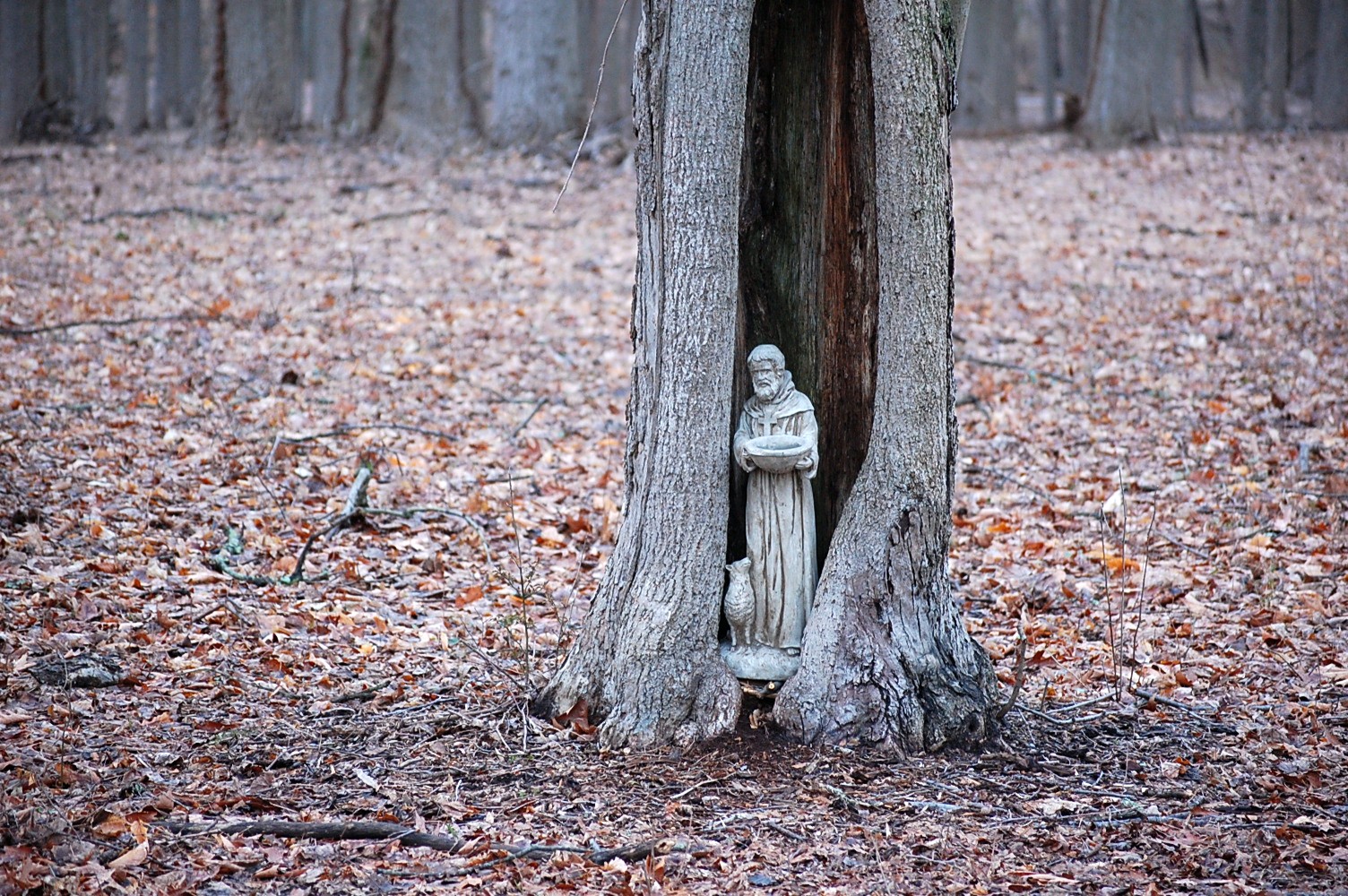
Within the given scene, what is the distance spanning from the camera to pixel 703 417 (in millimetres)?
4383

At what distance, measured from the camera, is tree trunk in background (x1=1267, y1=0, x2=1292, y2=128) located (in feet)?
71.7

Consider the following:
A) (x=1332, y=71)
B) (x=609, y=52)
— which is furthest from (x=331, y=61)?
(x=1332, y=71)

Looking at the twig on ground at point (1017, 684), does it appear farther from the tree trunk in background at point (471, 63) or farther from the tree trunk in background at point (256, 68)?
the tree trunk in background at point (256, 68)

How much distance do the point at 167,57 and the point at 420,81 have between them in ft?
45.3

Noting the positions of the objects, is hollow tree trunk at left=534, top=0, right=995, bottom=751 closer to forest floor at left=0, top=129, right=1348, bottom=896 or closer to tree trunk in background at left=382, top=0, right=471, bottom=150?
forest floor at left=0, top=129, right=1348, bottom=896

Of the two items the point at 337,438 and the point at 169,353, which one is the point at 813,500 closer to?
the point at 337,438

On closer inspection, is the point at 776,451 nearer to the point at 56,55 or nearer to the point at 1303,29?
the point at 56,55

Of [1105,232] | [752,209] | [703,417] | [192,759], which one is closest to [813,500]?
[703,417]

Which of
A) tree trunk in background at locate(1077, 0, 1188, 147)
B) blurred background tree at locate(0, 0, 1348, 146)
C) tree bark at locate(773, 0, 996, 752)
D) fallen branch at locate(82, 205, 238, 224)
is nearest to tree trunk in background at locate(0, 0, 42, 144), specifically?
blurred background tree at locate(0, 0, 1348, 146)

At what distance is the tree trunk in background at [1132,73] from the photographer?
16719 mm

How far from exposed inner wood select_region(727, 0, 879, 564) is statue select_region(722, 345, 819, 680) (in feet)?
0.74

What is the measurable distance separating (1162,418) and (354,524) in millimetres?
5911

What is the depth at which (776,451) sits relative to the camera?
4.41 m

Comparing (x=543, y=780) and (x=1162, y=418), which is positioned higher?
(x=1162, y=418)
